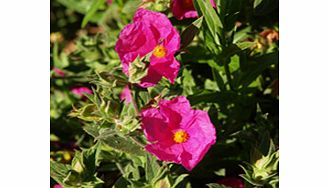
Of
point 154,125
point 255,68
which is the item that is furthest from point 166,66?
point 255,68

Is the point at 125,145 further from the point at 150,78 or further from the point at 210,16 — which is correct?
the point at 210,16

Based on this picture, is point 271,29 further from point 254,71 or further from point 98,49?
point 98,49

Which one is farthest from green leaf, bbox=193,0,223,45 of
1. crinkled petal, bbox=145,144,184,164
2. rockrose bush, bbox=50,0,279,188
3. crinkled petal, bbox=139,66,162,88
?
crinkled petal, bbox=145,144,184,164

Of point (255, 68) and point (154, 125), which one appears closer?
point (154, 125)

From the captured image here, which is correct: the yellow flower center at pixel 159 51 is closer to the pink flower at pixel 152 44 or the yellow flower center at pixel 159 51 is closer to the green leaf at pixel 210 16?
the pink flower at pixel 152 44

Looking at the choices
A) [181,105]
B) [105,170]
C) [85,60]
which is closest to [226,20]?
[181,105]

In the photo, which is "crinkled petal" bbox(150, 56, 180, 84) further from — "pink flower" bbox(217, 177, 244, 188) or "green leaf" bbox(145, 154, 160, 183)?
"pink flower" bbox(217, 177, 244, 188)

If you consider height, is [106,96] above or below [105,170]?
above
